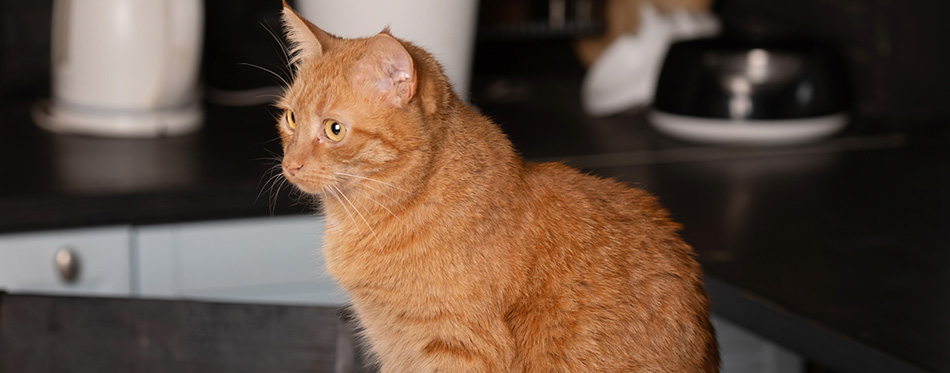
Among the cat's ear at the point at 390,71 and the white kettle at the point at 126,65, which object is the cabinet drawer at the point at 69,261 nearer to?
the white kettle at the point at 126,65

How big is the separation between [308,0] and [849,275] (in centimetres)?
75

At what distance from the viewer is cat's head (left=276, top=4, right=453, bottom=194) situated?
2.52 ft

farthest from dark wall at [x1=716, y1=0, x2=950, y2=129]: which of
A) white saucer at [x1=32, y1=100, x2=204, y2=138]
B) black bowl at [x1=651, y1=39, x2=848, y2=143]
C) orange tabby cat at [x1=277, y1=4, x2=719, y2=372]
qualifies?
orange tabby cat at [x1=277, y1=4, x2=719, y2=372]

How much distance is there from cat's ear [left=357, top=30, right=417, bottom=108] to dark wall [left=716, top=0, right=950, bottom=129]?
4.37 ft

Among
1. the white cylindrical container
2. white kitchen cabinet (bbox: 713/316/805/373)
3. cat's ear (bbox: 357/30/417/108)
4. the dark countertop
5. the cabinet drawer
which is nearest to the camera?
cat's ear (bbox: 357/30/417/108)

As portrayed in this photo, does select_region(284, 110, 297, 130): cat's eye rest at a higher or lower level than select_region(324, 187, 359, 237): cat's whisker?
higher

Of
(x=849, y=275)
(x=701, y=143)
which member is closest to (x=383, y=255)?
(x=849, y=275)

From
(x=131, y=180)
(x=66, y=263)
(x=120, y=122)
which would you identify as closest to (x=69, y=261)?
(x=66, y=263)

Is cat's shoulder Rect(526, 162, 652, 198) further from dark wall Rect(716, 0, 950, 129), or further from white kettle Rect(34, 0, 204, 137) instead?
dark wall Rect(716, 0, 950, 129)

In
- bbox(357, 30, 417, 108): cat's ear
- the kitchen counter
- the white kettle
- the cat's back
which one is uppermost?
bbox(357, 30, 417, 108): cat's ear

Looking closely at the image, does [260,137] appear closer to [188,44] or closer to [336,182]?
[188,44]

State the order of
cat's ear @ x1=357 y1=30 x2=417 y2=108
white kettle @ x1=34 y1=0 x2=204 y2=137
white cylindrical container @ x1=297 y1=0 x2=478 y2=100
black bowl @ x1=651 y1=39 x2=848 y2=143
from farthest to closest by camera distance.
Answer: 1. black bowl @ x1=651 y1=39 x2=848 y2=143
2. white kettle @ x1=34 y1=0 x2=204 y2=137
3. white cylindrical container @ x1=297 y1=0 x2=478 y2=100
4. cat's ear @ x1=357 y1=30 x2=417 y2=108

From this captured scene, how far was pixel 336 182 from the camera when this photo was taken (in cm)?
78

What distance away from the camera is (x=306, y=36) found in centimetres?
79
